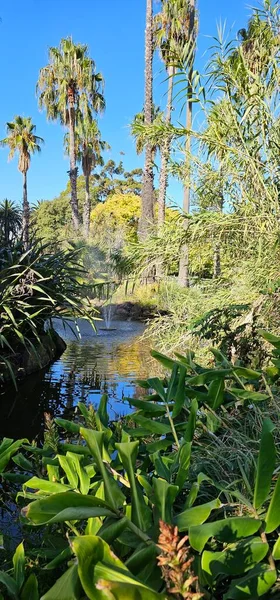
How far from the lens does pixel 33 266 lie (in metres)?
5.90

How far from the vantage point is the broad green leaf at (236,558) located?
0.74 m

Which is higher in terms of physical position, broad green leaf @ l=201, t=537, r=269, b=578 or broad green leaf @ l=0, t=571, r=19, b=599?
broad green leaf @ l=201, t=537, r=269, b=578

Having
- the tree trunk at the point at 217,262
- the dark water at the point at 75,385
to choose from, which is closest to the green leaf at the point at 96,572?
the dark water at the point at 75,385

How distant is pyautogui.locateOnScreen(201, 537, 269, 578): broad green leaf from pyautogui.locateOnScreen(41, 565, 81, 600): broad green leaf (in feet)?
0.73

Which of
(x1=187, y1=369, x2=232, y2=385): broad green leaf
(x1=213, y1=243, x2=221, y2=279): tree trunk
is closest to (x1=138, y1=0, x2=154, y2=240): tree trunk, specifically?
(x1=213, y1=243, x2=221, y2=279): tree trunk

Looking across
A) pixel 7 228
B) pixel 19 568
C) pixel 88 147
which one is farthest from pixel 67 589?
pixel 88 147

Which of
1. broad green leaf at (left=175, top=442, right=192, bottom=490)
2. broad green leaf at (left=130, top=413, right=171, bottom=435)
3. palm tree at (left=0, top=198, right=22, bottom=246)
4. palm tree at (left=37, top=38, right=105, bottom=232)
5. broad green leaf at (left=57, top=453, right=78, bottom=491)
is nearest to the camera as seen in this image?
broad green leaf at (left=175, top=442, right=192, bottom=490)

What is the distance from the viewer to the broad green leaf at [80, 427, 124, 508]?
0.85m

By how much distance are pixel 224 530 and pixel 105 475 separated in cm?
23

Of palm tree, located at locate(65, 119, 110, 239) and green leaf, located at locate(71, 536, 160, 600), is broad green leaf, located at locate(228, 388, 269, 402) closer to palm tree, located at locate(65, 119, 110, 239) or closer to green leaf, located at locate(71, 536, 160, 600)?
green leaf, located at locate(71, 536, 160, 600)

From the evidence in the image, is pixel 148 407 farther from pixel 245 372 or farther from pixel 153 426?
pixel 245 372

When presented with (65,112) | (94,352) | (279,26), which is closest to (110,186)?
(65,112)

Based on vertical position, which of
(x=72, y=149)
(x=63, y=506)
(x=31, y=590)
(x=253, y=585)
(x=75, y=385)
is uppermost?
(x=72, y=149)

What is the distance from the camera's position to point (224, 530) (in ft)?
2.51
